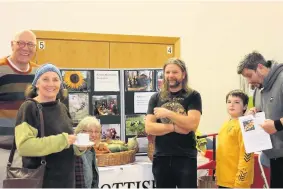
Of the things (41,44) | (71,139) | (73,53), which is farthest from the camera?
(73,53)

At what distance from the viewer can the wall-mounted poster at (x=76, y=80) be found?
9.28 feet

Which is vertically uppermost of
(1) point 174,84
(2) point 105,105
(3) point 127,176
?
(1) point 174,84

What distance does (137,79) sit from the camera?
9.57 ft

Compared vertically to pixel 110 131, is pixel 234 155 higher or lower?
lower

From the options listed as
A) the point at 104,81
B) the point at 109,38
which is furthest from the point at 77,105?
the point at 109,38

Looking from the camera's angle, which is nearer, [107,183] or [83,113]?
[107,183]

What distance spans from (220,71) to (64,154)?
10.4ft

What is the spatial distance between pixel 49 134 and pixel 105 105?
1.18 metres

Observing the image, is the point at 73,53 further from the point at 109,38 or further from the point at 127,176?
the point at 127,176

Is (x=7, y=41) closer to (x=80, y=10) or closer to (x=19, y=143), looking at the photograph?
(x=80, y=10)

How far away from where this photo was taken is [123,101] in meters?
2.90

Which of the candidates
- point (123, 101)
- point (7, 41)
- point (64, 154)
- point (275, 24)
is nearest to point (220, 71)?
point (275, 24)

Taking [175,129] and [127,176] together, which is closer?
[175,129]

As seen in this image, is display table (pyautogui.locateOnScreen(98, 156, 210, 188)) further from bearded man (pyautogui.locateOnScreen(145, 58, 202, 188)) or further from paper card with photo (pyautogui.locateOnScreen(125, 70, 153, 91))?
paper card with photo (pyautogui.locateOnScreen(125, 70, 153, 91))
